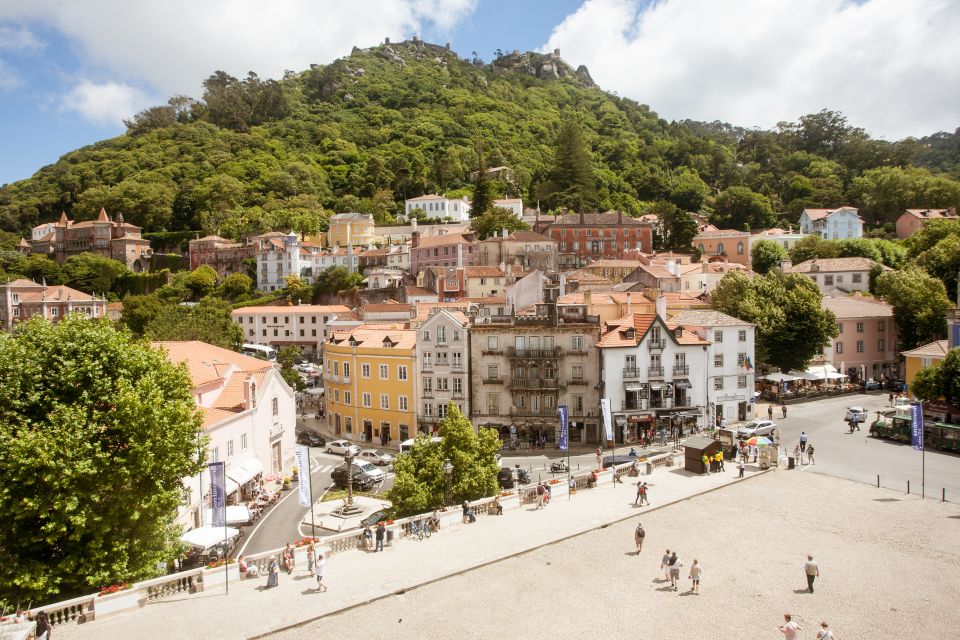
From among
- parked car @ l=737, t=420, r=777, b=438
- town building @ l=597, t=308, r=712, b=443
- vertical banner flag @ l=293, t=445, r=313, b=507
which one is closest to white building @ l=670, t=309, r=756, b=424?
town building @ l=597, t=308, r=712, b=443

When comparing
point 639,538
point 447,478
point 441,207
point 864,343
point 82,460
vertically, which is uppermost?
point 441,207

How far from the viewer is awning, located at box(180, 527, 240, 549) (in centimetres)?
2433

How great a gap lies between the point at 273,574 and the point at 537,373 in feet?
86.0

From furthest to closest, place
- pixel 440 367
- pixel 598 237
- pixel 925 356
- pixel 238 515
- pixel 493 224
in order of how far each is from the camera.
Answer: pixel 493 224
pixel 598 237
pixel 925 356
pixel 440 367
pixel 238 515

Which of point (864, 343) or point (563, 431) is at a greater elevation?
point (864, 343)

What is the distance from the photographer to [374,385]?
47.5m

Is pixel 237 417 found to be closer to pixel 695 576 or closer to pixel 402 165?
pixel 695 576

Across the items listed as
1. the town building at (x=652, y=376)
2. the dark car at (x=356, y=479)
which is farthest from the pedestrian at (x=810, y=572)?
the town building at (x=652, y=376)

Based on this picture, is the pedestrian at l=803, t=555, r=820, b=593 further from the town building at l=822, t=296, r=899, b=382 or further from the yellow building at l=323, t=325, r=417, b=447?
the town building at l=822, t=296, r=899, b=382

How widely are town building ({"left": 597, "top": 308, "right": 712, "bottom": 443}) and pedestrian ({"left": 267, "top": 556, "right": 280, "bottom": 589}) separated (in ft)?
86.4

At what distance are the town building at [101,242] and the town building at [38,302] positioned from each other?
16138 mm

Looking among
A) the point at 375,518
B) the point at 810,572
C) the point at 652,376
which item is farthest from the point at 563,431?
the point at 810,572

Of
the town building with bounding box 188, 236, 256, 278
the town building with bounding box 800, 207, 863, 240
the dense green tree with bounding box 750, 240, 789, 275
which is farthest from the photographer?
the town building with bounding box 188, 236, 256, 278

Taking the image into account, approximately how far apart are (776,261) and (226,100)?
139249mm
